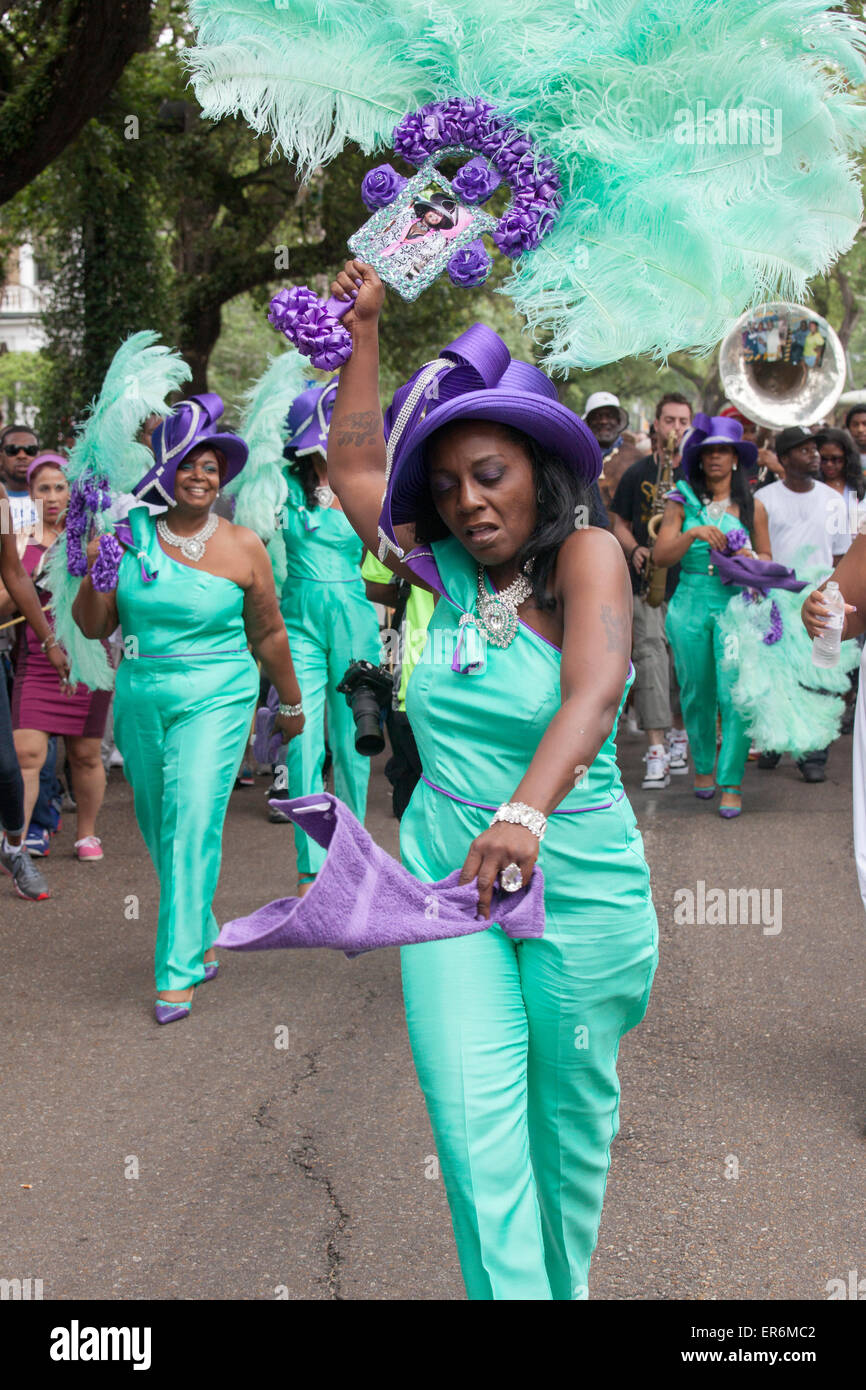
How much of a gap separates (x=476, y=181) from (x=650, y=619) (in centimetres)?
748

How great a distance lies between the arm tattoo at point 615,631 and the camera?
2.63m

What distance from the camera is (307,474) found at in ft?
24.6

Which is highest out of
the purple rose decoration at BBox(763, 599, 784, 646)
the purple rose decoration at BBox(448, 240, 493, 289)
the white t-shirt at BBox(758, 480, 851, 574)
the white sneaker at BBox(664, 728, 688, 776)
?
the purple rose decoration at BBox(448, 240, 493, 289)

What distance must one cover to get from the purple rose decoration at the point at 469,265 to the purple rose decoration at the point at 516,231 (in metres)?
0.05

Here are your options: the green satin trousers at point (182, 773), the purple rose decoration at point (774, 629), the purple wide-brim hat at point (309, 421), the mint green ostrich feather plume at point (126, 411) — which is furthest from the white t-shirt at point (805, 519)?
the green satin trousers at point (182, 773)

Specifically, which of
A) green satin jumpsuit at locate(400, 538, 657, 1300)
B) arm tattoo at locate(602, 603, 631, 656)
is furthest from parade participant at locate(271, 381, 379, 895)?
arm tattoo at locate(602, 603, 631, 656)

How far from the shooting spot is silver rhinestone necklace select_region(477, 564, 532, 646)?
277cm

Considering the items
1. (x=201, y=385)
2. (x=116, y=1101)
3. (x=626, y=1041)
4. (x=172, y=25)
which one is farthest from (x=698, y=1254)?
(x=201, y=385)

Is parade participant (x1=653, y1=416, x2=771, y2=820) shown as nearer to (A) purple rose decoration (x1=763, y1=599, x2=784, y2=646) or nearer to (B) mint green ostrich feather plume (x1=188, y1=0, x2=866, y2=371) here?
(A) purple rose decoration (x1=763, y1=599, x2=784, y2=646)

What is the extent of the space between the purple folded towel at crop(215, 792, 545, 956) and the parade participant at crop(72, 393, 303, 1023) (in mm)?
3319

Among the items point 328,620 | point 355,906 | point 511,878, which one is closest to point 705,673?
point 328,620

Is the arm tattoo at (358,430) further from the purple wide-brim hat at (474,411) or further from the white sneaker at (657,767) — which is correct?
the white sneaker at (657,767)

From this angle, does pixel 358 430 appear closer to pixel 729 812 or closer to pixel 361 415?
pixel 361 415
